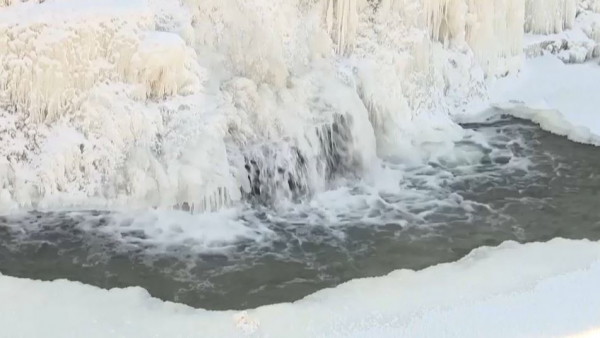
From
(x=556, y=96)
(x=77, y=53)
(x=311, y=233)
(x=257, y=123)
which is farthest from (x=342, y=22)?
(x=556, y=96)

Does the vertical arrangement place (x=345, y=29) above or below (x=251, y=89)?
above

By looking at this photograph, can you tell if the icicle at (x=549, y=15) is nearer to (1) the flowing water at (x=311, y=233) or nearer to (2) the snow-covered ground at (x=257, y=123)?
(2) the snow-covered ground at (x=257, y=123)

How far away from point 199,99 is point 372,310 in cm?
222

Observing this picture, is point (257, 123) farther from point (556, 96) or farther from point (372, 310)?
point (556, 96)

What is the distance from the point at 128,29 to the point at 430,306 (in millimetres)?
2798

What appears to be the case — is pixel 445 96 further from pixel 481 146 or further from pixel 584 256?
pixel 584 256

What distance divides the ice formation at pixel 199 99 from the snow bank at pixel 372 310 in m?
1.22

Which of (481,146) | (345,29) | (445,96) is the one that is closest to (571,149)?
(481,146)

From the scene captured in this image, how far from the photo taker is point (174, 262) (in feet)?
15.5

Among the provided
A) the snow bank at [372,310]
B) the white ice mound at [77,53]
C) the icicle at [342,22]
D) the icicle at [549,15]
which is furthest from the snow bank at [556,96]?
the white ice mound at [77,53]

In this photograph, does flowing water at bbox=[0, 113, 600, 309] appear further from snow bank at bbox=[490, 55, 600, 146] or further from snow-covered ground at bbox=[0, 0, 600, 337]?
snow bank at bbox=[490, 55, 600, 146]

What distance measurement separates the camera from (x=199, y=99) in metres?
5.54

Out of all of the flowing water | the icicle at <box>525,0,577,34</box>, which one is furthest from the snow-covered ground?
the icicle at <box>525,0,577,34</box>

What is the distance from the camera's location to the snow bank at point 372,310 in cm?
382
